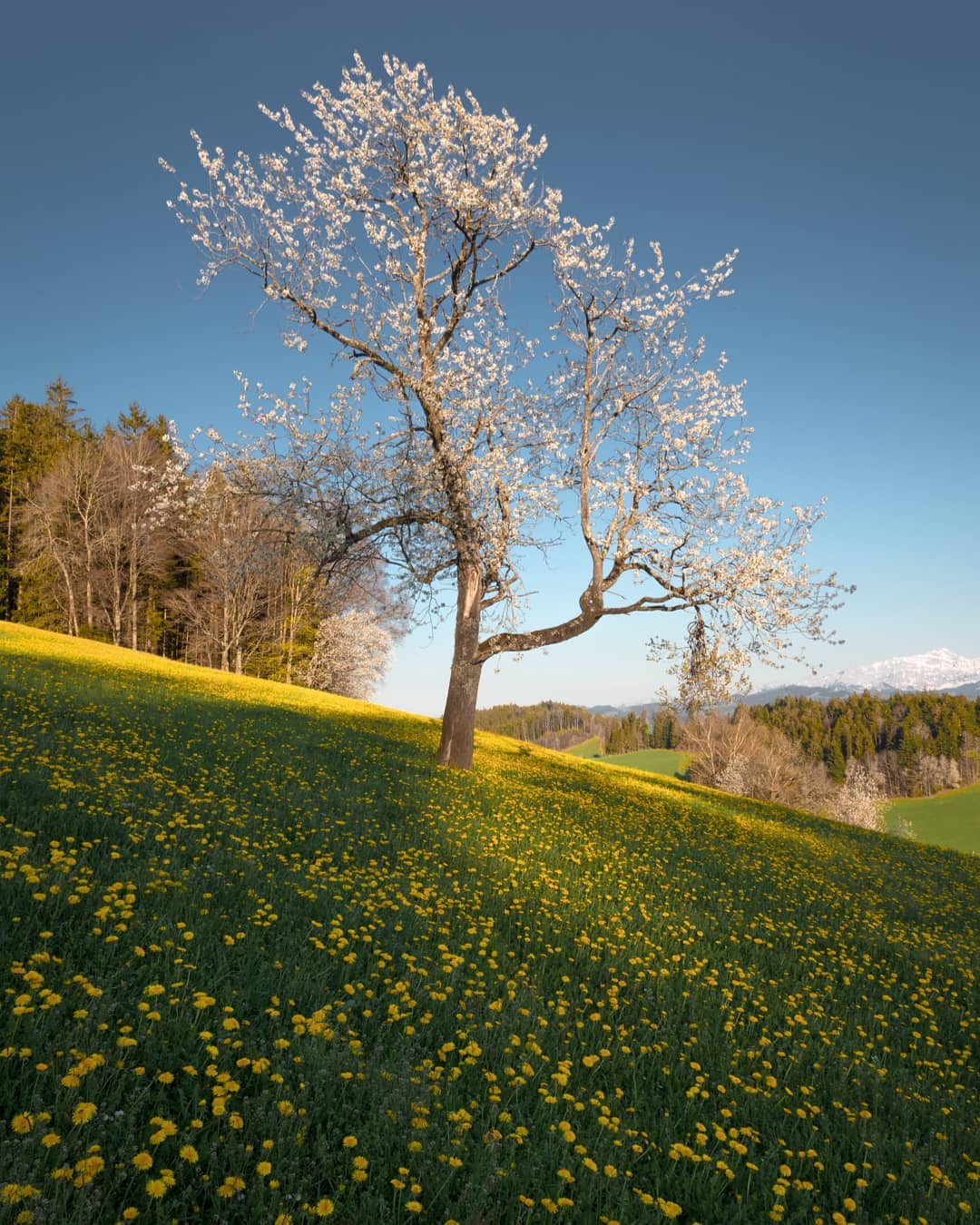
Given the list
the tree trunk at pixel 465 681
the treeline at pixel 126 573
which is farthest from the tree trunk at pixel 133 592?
the tree trunk at pixel 465 681

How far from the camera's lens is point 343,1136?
370cm

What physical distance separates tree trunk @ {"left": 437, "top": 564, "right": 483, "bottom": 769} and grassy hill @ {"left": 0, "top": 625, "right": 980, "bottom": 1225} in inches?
212

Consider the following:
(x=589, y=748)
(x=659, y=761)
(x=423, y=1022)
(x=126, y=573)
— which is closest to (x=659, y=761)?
(x=659, y=761)

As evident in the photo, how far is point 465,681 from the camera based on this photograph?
683 inches

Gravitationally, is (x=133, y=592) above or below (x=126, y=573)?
below

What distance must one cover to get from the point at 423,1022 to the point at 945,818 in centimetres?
8008

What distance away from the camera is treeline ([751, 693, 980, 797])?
12788 centimetres

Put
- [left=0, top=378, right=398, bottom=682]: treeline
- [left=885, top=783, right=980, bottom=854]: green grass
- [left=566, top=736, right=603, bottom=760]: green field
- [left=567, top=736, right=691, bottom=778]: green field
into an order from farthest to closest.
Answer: [left=566, top=736, right=603, bottom=760]: green field < [left=567, top=736, right=691, bottom=778]: green field < [left=885, top=783, right=980, bottom=854]: green grass < [left=0, top=378, right=398, bottom=682]: treeline

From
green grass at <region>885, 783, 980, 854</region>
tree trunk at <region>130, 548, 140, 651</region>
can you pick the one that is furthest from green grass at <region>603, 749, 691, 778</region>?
tree trunk at <region>130, 548, 140, 651</region>

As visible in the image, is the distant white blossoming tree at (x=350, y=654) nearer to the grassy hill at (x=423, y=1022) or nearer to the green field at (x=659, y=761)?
the grassy hill at (x=423, y=1022)

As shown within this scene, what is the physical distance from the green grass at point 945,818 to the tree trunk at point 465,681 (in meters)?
56.2

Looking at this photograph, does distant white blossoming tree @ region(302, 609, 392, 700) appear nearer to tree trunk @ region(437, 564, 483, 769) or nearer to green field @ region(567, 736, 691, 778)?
tree trunk @ region(437, 564, 483, 769)

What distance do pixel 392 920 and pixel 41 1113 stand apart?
158 inches

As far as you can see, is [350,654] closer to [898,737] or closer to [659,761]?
[659,761]
